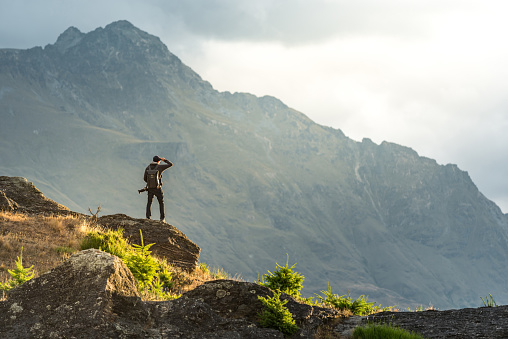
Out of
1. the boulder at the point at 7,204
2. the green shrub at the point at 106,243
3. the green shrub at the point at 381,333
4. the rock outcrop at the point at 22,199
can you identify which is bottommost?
the green shrub at the point at 381,333

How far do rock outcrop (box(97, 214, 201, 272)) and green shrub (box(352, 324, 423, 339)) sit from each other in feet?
31.7

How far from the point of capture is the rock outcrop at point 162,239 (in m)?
18.8

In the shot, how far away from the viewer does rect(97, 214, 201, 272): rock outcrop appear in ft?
61.7

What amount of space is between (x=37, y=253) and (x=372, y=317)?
9.71 m

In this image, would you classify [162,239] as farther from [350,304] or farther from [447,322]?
[447,322]

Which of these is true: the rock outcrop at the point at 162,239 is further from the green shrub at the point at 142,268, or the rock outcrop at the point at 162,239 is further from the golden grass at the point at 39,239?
the green shrub at the point at 142,268

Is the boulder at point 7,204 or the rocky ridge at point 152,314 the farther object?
the boulder at point 7,204

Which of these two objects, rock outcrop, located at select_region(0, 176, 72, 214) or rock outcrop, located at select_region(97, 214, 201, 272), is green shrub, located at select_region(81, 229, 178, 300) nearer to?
rock outcrop, located at select_region(97, 214, 201, 272)

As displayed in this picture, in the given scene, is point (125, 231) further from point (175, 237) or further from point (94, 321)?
point (94, 321)

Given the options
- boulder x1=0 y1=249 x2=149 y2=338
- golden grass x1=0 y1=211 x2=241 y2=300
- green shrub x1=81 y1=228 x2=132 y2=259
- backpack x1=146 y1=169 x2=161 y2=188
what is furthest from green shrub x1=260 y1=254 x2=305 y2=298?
backpack x1=146 y1=169 x2=161 y2=188

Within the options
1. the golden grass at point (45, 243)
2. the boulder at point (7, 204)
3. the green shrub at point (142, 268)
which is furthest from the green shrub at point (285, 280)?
the boulder at point (7, 204)

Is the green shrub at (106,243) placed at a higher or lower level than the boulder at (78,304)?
→ higher

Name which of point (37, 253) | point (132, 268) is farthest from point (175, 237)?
point (132, 268)

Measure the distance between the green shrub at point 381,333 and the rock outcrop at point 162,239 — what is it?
9.67 meters
